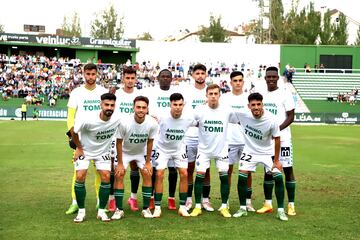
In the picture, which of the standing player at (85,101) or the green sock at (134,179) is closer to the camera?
the standing player at (85,101)

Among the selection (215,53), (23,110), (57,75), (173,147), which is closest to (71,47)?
(57,75)

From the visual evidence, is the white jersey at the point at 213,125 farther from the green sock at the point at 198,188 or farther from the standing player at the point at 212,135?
the green sock at the point at 198,188

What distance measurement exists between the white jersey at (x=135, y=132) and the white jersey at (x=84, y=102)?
0.59 meters

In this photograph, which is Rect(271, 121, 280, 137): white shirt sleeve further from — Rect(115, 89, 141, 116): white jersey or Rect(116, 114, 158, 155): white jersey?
Rect(115, 89, 141, 116): white jersey

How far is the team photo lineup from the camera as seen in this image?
8.11 m

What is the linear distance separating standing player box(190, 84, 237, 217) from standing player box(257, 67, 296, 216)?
75 centimetres

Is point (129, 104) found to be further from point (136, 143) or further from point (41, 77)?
point (41, 77)

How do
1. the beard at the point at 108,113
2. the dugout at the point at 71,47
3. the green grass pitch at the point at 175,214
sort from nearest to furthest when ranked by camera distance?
1. the green grass pitch at the point at 175,214
2. the beard at the point at 108,113
3. the dugout at the point at 71,47

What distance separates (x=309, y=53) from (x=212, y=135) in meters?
53.6

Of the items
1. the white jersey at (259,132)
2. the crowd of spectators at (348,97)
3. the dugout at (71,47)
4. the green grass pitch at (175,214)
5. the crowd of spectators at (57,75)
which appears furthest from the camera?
the dugout at (71,47)

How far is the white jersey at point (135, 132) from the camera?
8180 millimetres

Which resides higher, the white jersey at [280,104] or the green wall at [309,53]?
the green wall at [309,53]

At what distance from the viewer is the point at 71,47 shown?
5556 centimetres

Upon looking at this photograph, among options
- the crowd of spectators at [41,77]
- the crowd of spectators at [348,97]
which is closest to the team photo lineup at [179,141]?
the crowd of spectators at [41,77]
